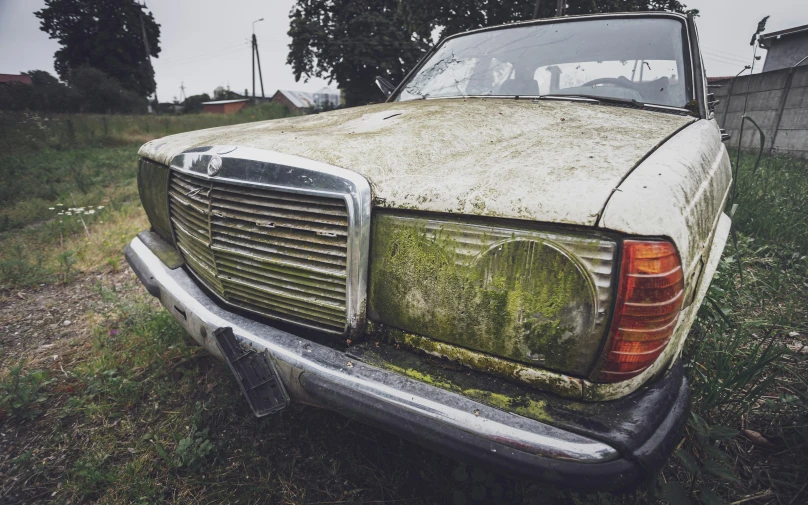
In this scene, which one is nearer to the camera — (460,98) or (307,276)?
(307,276)

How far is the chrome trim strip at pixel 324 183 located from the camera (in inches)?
44.0

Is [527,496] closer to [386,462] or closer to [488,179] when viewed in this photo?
[386,462]

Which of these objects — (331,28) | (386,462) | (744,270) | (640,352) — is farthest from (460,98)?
(331,28)

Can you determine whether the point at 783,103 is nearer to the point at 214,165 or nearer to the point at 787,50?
the point at 214,165

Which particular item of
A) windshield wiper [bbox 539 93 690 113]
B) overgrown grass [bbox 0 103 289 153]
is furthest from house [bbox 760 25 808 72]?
overgrown grass [bbox 0 103 289 153]

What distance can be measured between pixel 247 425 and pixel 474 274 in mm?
1395

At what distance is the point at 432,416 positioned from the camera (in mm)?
1002

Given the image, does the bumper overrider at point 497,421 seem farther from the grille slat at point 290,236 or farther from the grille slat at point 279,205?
the grille slat at point 279,205

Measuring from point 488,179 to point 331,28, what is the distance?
2102 cm

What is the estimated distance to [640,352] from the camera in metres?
0.94

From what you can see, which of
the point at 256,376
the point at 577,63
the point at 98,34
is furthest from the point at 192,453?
the point at 98,34

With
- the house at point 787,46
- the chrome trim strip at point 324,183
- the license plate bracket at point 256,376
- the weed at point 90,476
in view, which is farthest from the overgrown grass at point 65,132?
the house at point 787,46

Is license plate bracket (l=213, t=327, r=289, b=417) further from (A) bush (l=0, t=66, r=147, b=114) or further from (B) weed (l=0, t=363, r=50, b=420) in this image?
(A) bush (l=0, t=66, r=147, b=114)

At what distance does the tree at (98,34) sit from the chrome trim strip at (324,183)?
128 feet
